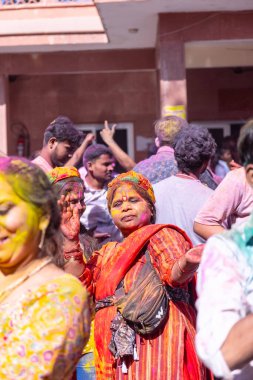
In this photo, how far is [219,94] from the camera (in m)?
14.0

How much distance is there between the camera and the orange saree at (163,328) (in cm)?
411

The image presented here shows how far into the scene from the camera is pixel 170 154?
5930 millimetres

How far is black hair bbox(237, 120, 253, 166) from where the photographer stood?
8.05ft

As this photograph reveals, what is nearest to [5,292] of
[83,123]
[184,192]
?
[184,192]

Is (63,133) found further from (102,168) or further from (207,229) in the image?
(102,168)

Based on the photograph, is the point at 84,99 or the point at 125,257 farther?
the point at 84,99

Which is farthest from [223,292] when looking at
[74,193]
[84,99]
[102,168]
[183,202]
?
[84,99]

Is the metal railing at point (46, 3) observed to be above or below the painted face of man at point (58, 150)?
above

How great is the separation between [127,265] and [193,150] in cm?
125

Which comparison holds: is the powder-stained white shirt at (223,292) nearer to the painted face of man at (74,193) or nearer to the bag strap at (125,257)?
the bag strap at (125,257)

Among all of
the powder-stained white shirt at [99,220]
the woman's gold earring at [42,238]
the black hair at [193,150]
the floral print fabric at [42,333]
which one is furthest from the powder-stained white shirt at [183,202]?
the floral print fabric at [42,333]

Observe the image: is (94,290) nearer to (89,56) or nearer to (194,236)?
(194,236)

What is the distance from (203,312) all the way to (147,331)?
71.7 inches

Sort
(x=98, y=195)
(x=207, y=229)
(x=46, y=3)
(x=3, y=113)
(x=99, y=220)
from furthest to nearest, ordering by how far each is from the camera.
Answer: (x=3, y=113)
(x=46, y=3)
(x=98, y=195)
(x=99, y=220)
(x=207, y=229)
